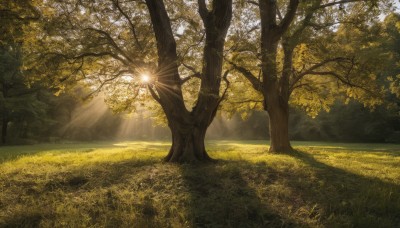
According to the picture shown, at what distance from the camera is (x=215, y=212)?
7133 millimetres

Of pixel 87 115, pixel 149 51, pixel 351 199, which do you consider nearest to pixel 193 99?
pixel 149 51

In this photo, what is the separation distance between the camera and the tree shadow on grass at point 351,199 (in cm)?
663

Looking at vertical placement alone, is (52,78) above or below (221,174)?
above

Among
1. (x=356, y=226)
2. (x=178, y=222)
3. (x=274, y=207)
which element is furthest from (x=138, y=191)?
(x=356, y=226)

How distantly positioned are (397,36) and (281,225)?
1761 inches

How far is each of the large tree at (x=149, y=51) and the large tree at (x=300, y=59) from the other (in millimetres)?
2046

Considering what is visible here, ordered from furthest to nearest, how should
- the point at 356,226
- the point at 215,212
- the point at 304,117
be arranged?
the point at 304,117
the point at 215,212
the point at 356,226

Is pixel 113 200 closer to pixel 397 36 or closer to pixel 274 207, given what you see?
pixel 274 207

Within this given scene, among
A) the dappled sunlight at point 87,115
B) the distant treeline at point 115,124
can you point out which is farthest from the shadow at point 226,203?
the dappled sunlight at point 87,115

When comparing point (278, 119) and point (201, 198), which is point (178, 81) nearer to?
point (201, 198)

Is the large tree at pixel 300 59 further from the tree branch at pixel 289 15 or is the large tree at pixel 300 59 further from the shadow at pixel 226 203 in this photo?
the shadow at pixel 226 203

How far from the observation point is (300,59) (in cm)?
1905

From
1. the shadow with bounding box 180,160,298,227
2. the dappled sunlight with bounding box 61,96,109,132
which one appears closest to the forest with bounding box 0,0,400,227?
the shadow with bounding box 180,160,298,227

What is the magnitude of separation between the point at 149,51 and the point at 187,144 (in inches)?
221
